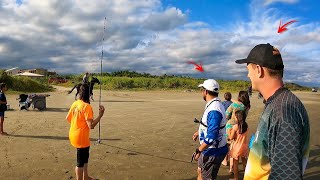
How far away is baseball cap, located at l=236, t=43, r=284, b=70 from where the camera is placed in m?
2.29

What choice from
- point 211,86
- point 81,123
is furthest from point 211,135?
point 81,123

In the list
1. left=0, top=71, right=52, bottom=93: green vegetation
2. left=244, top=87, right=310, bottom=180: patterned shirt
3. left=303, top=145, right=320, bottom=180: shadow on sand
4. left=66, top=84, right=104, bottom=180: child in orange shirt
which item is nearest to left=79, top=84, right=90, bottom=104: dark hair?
left=66, top=84, right=104, bottom=180: child in orange shirt

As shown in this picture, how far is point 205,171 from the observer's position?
5.04 metres

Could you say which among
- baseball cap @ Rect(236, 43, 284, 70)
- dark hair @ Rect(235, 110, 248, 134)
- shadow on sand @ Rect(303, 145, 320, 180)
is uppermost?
baseball cap @ Rect(236, 43, 284, 70)

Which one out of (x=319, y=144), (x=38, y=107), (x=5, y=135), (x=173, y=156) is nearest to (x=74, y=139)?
(x=173, y=156)

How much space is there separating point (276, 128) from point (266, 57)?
494 millimetres

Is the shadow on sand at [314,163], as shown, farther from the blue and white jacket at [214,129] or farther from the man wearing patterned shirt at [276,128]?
the man wearing patterned shirt at [276,128]

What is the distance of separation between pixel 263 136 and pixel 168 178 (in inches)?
219

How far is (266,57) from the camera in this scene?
91.3 inches

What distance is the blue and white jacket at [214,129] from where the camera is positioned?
4730 mm

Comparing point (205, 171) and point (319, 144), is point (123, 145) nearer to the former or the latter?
point (205, 171)

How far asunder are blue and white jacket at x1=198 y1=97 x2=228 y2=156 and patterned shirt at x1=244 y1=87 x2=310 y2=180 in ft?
8.03

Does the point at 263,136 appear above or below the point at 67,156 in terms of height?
above

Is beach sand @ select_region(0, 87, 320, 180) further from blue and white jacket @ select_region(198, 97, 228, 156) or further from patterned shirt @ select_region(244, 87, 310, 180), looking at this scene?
patterned shirt @ select_region(244, 87, 310, 180)
